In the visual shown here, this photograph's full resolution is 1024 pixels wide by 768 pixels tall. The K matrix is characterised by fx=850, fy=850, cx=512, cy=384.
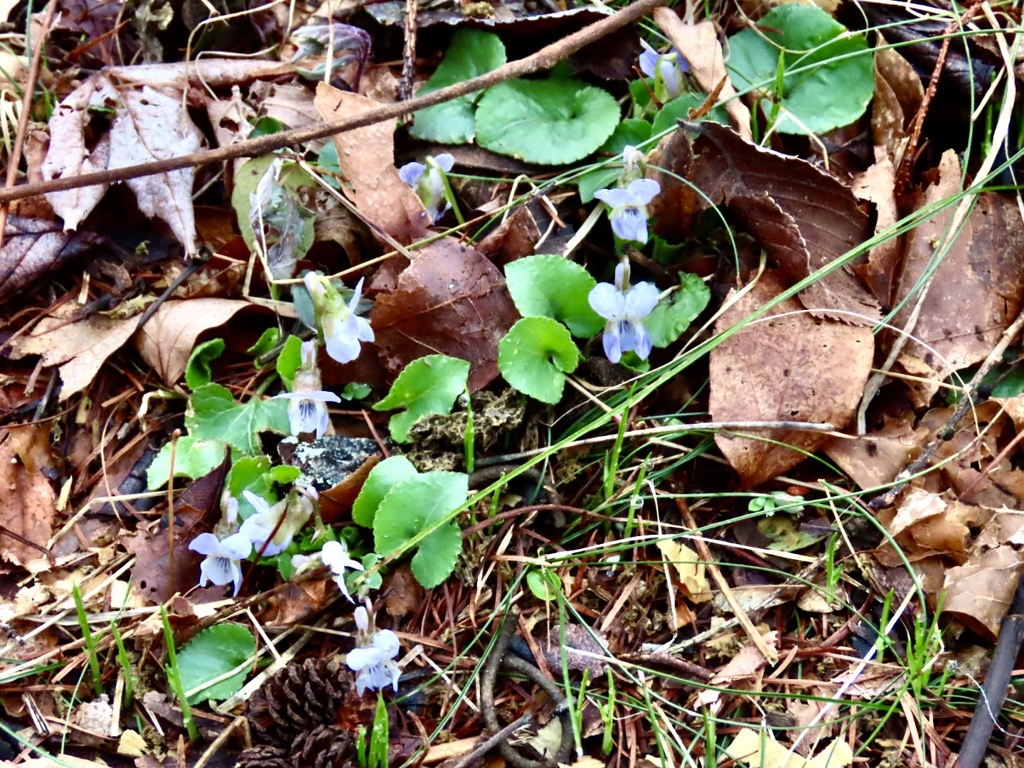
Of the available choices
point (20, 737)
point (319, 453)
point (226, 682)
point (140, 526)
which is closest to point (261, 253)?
point (319, 453)

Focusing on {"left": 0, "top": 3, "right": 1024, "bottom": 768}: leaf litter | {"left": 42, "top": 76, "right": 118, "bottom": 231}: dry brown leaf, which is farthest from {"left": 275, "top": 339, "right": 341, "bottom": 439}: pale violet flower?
{"left": 42, "top": 76, "right": 118, "bottom": 231}: dry brown leaf

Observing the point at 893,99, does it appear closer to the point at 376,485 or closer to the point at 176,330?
the point at 376,485

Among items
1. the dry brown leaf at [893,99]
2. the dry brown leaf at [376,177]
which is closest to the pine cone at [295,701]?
the dry brown leaf at [376,177]

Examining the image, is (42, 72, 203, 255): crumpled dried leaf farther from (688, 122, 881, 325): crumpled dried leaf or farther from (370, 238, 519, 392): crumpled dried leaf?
(688, 122, 881, 325): crumpled dried leaf

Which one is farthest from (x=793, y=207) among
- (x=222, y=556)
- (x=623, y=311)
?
(x=222, y=556)

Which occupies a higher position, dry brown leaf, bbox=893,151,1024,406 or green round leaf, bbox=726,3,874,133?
green round leaf, bbox=726,3,874,133

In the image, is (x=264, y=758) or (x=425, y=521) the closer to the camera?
(x=264, y=758)
